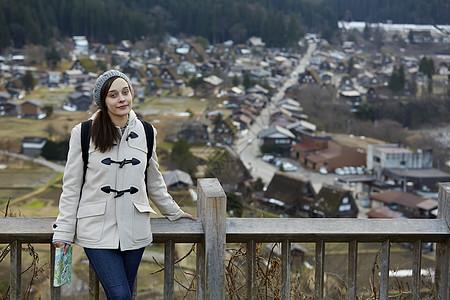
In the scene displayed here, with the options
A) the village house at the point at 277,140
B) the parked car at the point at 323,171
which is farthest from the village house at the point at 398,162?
the village house at the point at 277,140

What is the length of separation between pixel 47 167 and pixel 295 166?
8148 millimetres

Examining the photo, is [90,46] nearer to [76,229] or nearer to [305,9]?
[305,9]

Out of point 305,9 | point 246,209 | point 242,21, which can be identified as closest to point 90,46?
point 242,21

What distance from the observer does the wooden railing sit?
50.4 inches

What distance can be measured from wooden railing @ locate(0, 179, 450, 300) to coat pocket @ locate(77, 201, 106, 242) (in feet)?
0.25

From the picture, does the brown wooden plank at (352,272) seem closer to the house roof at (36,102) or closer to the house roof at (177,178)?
the house roof at (177,178)

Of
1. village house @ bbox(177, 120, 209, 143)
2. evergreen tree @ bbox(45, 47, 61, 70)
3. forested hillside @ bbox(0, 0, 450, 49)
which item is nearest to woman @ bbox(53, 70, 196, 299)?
village house @ bbox(177, 120, 209, 143)

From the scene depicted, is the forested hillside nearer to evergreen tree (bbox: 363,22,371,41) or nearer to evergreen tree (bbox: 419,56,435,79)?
evergreen tree (bbox: 363,22,371,41)

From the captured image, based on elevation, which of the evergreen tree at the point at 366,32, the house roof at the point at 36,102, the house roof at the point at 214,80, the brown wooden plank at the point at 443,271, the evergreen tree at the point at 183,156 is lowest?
the house roof at the point at 214,80

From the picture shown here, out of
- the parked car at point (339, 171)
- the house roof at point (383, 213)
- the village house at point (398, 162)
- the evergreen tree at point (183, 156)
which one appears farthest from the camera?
the parked car at point (339, 171)

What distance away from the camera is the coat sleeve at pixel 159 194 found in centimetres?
133

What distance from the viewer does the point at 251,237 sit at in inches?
52.2

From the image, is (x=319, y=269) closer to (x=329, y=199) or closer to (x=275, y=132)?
(x=329, y=199)

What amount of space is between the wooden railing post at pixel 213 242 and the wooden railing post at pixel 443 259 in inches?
17.7
